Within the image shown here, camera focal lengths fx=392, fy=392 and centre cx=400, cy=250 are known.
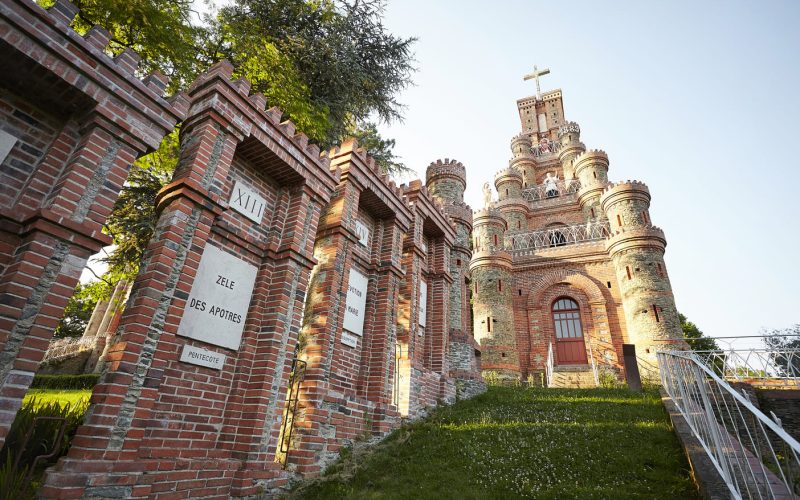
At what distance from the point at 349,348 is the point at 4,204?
562cm

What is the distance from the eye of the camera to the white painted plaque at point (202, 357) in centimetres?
525

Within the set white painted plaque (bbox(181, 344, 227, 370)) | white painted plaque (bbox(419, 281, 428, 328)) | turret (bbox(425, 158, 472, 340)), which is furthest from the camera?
turret (bbox(425, 158, 472, 340))

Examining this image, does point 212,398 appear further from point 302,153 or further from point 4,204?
point 302,153

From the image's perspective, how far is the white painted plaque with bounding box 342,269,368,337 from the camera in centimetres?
810

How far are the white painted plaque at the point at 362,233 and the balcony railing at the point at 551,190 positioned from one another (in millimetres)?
23509

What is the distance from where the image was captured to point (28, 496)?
3773 mm

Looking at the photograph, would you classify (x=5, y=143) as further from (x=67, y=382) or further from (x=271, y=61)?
(x=67, y=382)

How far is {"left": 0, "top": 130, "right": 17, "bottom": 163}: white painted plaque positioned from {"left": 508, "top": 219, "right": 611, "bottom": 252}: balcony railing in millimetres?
21991

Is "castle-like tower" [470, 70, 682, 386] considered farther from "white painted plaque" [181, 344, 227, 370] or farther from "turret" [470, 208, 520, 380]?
"white painted plaque" [181, 344, 227, 370]

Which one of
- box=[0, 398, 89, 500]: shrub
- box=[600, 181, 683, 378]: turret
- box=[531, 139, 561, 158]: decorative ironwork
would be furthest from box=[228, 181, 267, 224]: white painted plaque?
box=[531, 139, 561, 158]: decorative ironwork

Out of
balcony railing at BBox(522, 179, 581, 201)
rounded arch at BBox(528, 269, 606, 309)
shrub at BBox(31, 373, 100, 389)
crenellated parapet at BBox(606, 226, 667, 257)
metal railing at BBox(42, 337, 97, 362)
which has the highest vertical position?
balcony railing at BBox(522, 179, 581, 201)

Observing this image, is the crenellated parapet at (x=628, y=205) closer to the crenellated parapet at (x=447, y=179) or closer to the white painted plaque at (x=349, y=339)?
the crenellated parapet at (x=447, y=179)

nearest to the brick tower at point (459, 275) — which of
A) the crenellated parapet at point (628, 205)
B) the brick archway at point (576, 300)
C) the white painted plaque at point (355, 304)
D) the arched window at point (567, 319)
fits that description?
the white painted plaque at point (355, 304)

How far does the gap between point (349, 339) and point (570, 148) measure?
99.9 feet
